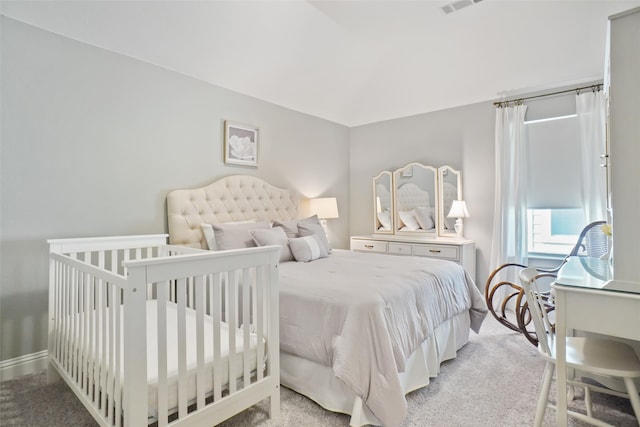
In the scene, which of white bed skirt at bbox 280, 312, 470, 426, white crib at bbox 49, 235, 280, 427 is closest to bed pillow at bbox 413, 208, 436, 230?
white bed skirt at bbox 280, 312, 470, 426

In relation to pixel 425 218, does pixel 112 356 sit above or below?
below

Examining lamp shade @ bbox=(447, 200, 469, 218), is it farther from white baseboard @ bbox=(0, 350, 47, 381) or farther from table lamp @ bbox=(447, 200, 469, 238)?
white baseboard @ bbox=(0, 350, 47, 381)

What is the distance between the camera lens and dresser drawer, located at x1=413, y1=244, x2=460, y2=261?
146 inches

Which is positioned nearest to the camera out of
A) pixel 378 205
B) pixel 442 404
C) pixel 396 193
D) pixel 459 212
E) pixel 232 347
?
pixel 232 347

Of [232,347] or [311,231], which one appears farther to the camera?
[311,231]

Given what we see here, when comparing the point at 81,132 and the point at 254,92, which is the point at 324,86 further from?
the point at 81,132

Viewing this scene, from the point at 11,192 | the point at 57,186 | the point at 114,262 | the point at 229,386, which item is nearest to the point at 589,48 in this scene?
the point at 229,386

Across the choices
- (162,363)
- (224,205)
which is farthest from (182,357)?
(224,205)

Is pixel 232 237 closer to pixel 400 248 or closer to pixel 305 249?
pixel 305 249

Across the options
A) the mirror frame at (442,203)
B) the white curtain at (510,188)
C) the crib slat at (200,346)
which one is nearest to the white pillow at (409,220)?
the mirror frame at (442,203)

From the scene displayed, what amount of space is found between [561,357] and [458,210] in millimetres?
2654

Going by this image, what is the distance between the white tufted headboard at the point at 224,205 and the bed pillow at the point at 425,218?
160 centimetres

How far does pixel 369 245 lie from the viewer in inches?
172

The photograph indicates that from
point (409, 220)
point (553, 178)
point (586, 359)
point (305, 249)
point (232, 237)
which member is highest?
point (553, 178)
